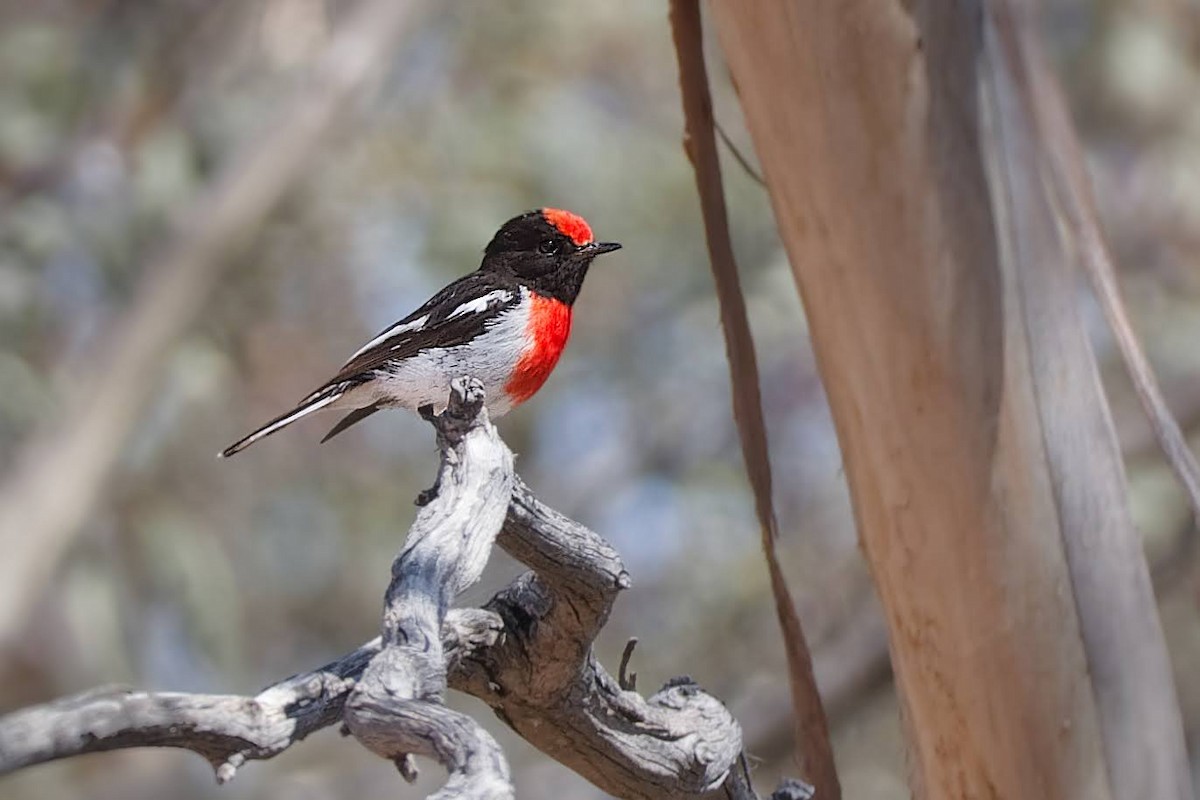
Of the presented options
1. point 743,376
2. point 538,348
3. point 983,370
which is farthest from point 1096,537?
point 538,348

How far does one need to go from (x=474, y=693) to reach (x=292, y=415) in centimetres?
99

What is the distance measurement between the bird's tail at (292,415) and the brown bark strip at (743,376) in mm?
785

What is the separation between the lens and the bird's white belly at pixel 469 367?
2.76 meters

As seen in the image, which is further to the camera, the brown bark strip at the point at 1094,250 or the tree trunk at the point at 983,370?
the tree trunk at the point at 983,370

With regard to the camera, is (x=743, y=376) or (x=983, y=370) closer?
(x=983, y=370)

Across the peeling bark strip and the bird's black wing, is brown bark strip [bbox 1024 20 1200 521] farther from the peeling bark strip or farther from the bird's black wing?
the bird's black wing

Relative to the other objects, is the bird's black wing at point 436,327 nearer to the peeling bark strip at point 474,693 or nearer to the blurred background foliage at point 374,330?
the peeling bark strip at point 474,693

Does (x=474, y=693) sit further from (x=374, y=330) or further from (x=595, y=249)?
(x=374, y=330)

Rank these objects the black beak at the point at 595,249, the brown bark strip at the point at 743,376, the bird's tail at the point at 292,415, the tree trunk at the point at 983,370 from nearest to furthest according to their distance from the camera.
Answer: the tree trunk at the point at 983,370 < the brown bark strip at the point at 743,376 < the bird's tail at the point at 292,415 < the black beak at the point at 595,249

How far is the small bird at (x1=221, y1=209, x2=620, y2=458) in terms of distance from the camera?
109 inches

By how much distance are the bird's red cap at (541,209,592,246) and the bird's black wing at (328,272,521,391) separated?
19cm

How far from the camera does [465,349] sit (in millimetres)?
2775

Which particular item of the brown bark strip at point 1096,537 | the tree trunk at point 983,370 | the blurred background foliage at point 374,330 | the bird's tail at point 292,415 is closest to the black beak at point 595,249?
the bird's tail at point 292,415

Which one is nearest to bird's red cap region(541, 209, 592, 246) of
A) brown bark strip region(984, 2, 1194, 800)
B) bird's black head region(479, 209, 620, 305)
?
bird's black head region(479, 209, 620, 305)
